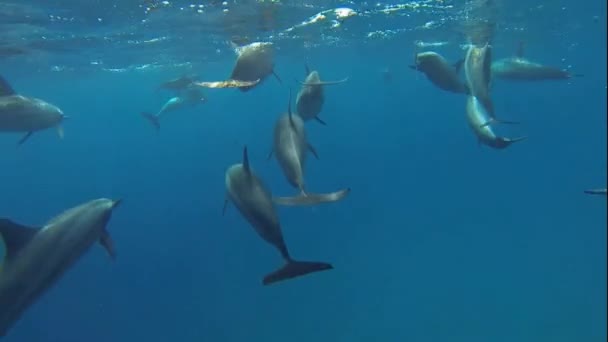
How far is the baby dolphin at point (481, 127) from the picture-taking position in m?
7.18

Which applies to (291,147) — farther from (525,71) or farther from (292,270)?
(525,71)

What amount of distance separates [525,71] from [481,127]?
3516 mm

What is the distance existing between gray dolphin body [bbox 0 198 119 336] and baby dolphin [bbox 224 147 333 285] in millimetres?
1429

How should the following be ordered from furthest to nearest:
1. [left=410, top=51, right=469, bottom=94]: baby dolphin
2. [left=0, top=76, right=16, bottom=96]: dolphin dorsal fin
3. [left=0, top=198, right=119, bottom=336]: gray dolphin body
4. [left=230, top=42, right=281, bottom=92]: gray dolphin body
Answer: [left=0, top=76, right=16, bottom=96]: dolphin dorsal fin < [left=410, top=51, right=469, bottom=94]: baby dolphin < [left=230, top=42, right=281, bottom=92]: gray dolphin body < [left=0, top=198, right=119, bottom=336]: gray dolphin body

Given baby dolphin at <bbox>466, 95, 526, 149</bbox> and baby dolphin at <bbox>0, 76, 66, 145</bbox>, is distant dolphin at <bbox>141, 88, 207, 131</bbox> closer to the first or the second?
baby dolphin at <bbox>0, 76, 66, 145</bbox>

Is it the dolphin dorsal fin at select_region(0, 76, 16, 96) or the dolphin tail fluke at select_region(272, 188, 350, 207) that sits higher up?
the dolphin dorsal fin at select_region(0, 76, 16, 96)

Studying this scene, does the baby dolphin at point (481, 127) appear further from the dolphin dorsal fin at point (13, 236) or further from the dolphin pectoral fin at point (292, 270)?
the dolphin dorsal fin at point (13, 236)

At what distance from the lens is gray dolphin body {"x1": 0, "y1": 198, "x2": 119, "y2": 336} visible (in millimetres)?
4195

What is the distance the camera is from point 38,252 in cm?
440

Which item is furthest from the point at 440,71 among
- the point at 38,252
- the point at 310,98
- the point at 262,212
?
the point at 38,252

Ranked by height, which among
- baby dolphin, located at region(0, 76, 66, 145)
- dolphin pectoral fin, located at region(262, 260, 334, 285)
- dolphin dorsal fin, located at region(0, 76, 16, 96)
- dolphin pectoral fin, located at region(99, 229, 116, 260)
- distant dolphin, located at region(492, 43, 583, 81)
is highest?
dolphin dorsal fin, located at region(0, 76, 16, 96)

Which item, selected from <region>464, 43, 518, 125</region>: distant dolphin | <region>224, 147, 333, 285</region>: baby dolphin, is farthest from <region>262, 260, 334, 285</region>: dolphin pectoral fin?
<region>464, 43, 518, 125</region>: distant dolphin

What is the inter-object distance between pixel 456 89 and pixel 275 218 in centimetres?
457

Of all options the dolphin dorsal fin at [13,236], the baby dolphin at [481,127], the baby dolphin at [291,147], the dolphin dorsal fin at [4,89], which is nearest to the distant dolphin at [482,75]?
the baby dolphin at [481,127]
